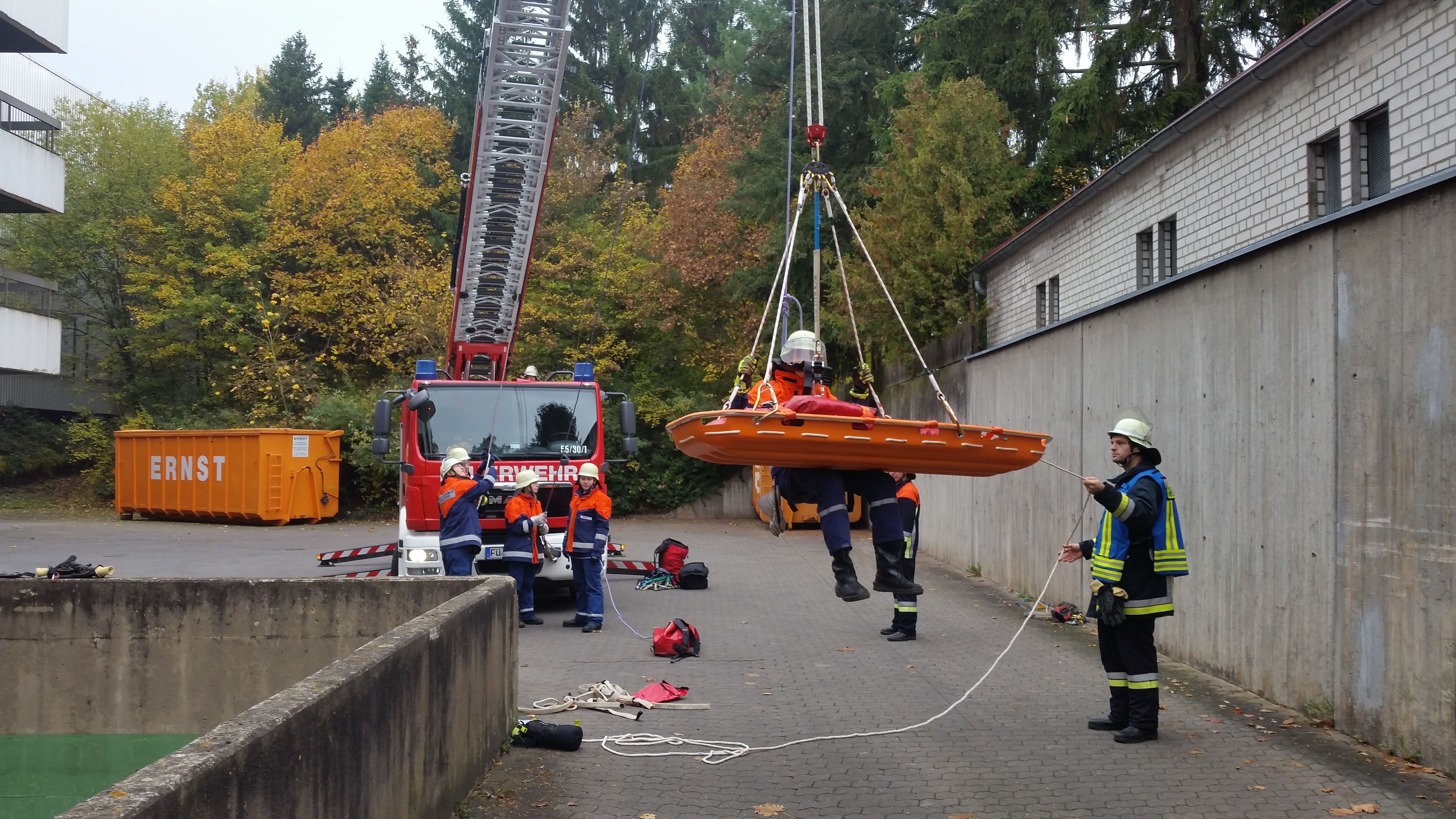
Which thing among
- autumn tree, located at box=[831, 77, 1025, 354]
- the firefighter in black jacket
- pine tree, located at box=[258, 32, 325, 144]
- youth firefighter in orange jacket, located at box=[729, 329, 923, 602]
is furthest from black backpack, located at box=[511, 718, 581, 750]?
pine tree, located at box=[258, 32, 325, 144]

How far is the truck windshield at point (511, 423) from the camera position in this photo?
13531 millimetres

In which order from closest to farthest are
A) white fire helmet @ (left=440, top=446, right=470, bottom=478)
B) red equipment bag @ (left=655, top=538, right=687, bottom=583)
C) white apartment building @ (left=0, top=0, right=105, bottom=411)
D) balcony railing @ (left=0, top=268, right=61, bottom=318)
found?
white fire helmet @ (left=440, top=446, right=470, bottom=478), red equipment bag @ (left=655, top=538, right=687, bottom=583), white apartment building @ (left=0, top=0, right=105, bottom=411), balcony railing @ (left=0, top=268, right=61, bottom=318)

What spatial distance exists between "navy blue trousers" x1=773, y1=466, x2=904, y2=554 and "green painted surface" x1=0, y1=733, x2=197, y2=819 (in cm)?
437

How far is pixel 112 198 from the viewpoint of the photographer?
38.0m

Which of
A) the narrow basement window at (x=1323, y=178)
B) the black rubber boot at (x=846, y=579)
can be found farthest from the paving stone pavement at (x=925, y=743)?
the narrow basement window at (x=1323, y=178)

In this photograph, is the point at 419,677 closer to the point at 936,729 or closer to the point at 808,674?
the point at 936,729

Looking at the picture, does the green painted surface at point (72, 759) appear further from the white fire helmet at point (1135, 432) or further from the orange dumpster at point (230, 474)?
the orange dumpster at point (230, 474)

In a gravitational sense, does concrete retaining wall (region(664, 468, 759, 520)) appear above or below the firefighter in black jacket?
below

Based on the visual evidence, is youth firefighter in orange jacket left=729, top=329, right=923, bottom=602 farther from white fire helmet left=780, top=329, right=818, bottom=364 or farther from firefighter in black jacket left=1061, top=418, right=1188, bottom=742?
firefighter in black jacket left=1061, top=418, right=1188, bottom=742

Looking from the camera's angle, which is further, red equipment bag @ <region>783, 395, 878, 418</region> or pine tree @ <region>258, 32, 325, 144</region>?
pine tree @ <region>258, 32, 325, 144</region>

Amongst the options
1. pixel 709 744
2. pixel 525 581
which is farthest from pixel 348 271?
pixel 709 744

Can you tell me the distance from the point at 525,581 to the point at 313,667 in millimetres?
4862

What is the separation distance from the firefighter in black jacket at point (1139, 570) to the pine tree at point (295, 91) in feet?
159

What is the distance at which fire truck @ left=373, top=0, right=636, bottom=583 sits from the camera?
13.2m
